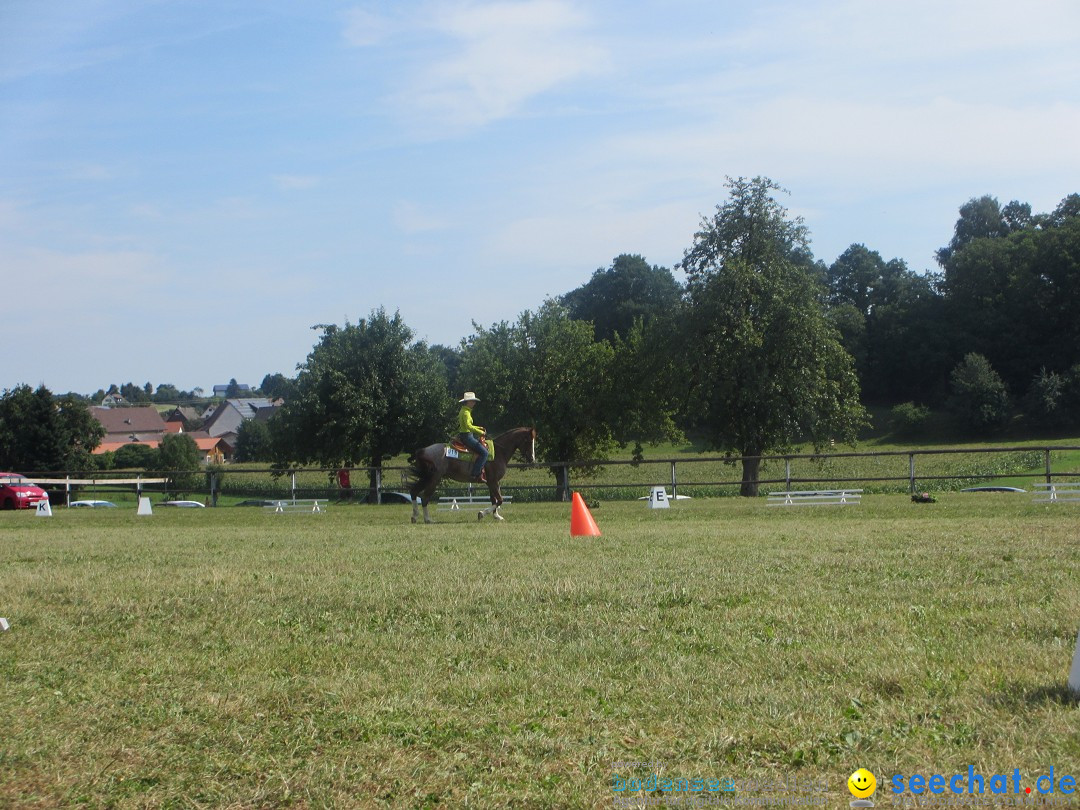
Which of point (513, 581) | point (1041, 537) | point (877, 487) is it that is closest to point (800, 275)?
point (877, 487)

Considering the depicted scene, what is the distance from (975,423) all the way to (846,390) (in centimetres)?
3087

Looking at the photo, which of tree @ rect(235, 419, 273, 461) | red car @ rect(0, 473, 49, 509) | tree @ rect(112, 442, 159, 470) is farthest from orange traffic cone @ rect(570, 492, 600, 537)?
tree @ rect(235, 419, 273, 461)

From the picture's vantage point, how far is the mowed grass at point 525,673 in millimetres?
4328

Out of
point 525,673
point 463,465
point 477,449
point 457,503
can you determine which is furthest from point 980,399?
point 525,673

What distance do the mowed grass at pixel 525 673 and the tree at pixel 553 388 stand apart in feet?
95.1

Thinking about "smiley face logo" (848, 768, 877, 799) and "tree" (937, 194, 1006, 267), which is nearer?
"smiley face logo" (848, 768, 877, 799)

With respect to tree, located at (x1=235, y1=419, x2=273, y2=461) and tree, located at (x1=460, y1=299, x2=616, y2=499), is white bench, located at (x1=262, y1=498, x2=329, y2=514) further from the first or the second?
tree, located at (x1=235, y1=419, x2=273, y2=461)

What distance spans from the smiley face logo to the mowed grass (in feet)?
0.17

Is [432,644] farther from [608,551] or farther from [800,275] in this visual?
[800,275]

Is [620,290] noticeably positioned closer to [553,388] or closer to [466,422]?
[553,388]

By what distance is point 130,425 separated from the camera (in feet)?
389

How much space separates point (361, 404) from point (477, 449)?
22.9 metres

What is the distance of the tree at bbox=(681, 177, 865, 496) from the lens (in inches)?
1457

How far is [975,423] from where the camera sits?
65.1m
